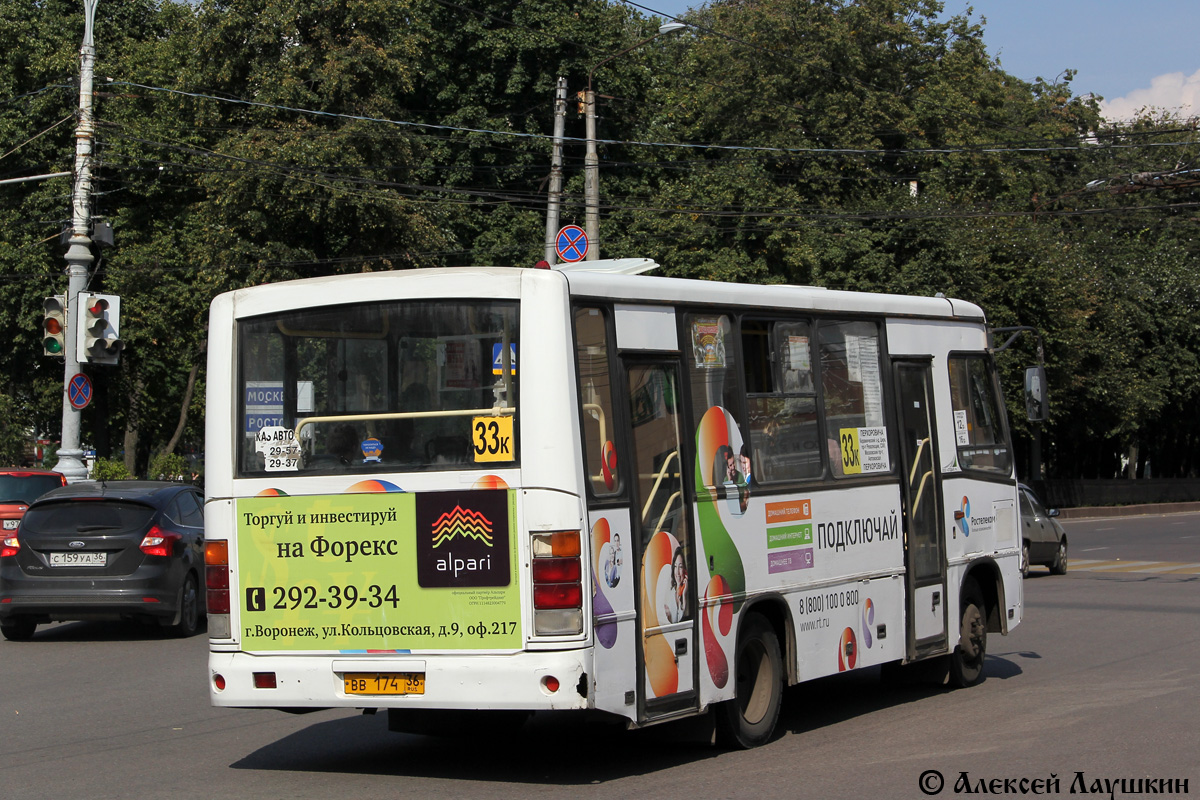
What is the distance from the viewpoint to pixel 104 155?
35438mm

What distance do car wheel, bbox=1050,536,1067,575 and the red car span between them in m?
14.7

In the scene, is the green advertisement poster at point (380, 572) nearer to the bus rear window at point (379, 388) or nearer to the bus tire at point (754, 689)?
the bus rear window at point (379, 388)

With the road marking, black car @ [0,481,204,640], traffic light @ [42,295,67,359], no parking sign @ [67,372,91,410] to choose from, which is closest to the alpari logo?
black car @ [0,481,204,640]

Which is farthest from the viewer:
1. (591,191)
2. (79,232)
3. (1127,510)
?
(1127,510)

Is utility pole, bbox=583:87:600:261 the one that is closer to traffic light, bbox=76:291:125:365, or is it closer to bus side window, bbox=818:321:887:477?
traffic light, bbox=76:291:125:365

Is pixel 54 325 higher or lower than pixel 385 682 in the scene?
higher

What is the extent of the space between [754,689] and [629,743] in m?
0.84

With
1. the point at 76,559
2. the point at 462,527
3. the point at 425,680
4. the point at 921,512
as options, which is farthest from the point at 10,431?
the point at 462,527

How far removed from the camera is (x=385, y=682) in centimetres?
702

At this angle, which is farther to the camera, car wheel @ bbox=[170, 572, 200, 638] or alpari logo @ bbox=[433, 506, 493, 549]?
car wheel @ bbox=[170, 572, 200, 638]

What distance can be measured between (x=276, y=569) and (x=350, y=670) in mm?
698

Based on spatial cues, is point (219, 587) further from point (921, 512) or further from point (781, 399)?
point (921, 512)

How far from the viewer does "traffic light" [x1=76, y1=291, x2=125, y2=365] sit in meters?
19.2

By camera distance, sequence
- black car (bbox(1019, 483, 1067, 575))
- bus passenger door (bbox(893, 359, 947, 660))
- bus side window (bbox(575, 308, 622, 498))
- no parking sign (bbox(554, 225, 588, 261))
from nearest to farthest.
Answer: bus side window (bbox(575, 308, 622, 498)) → bus passenger door (bbox(893, 359, 947, 660)) → no parking sign (bbox(554, 225, 588, 261)) → black car (bbox(1019, 483, 1067, 575))
